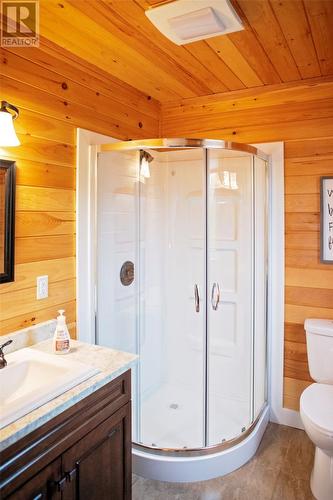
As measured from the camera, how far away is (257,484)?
6.50 ft

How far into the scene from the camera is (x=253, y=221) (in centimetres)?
250

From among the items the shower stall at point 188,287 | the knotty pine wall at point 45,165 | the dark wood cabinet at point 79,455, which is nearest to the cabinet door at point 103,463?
the dark wood cabinet at point 79,455

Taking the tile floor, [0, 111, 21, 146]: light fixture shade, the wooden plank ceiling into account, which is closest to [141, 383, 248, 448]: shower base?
the tile floor

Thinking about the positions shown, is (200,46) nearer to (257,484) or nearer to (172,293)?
(172,293)

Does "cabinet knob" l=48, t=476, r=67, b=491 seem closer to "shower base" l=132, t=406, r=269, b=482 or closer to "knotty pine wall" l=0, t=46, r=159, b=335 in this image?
"knotty pine wall" l=0, t=46, r=159, b=335

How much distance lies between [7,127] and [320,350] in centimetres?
214

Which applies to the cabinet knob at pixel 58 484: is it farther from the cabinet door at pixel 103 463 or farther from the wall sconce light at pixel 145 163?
the wall sconce light at pixel 145 163

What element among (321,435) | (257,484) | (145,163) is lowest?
(257,484)

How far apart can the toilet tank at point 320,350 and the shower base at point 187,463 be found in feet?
2.17

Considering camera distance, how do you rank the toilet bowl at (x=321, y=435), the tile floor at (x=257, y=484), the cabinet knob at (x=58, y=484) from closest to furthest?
the cabinet knob at (x=58, y=484) → the toilet bowl at (x=321, y=435) → the tile floor at (x=257, y=484)

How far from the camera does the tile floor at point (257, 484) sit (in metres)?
1.90

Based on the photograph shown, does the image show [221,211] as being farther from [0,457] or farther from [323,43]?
[0,457]

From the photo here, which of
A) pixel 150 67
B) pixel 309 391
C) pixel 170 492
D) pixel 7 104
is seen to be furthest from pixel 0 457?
pixel 150 67

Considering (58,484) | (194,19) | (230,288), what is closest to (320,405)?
(230,288)
